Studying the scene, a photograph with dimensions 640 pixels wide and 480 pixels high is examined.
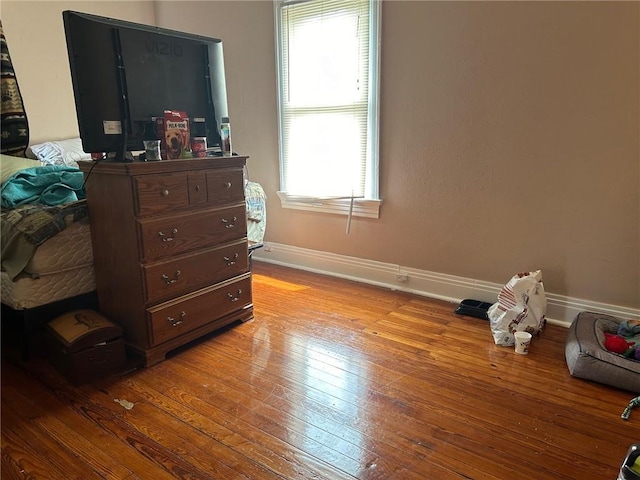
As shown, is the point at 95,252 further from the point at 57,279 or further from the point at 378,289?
the point at 378,289

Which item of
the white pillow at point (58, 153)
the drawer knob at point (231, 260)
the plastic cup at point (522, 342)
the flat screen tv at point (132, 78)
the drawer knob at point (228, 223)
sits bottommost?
the plastic cup at point (522, 342)

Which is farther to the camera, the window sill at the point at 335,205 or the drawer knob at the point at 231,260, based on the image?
the window sill at the point at 335,205

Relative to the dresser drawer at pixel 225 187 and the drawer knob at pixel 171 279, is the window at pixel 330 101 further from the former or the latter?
the drawer knob at pixel 171 279

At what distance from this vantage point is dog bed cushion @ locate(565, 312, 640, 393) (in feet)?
6.28

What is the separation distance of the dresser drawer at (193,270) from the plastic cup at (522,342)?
4.84 ft

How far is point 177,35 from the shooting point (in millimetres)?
2266

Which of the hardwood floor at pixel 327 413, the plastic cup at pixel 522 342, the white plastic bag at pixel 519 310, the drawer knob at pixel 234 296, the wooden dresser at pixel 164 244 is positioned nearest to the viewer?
the hardwood floor at pixel 327 413

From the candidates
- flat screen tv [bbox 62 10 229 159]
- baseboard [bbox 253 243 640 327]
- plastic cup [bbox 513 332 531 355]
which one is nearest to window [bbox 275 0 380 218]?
baseboard [bbox 253 243 640 327]

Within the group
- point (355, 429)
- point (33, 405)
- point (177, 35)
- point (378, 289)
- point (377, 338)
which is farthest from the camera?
point (378, 289)

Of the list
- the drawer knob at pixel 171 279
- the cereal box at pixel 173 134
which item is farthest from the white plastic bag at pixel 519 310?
the cereal box at pixel 173 134

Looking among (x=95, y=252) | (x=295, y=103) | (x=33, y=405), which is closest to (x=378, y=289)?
(x=295, y=103)

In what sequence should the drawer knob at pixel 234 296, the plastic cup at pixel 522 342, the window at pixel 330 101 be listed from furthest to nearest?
the window at pixel 330 101 < the drawer knob at pixel 234 296 < the plastic cup at pixel 522 342

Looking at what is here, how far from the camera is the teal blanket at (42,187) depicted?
233 cm

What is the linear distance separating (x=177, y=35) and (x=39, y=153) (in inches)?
70.2
